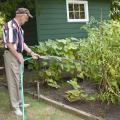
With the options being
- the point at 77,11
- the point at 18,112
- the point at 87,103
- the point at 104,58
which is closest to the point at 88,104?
the point at 87,103

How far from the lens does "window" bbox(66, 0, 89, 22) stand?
1388 cm

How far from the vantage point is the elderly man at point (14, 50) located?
6246mm

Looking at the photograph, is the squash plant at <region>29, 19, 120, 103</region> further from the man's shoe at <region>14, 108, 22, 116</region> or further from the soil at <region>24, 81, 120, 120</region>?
the man's shoe at <region>14, 108, 22, 116</region>

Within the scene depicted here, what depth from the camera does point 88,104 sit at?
7.04m

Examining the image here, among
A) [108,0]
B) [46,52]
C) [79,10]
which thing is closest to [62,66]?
[46,52]

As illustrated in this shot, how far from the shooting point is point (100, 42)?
6902 millimetres

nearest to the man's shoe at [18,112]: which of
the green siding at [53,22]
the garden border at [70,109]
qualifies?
the garden border at [70,109]

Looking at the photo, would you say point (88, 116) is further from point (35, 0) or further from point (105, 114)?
point (35, 0)

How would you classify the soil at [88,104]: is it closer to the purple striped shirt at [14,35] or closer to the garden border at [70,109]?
the garden border at [70,109]

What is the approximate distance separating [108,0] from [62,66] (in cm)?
804

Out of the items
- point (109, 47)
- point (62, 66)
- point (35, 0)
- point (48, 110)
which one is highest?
point (35, 0)

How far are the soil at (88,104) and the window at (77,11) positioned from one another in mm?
5728

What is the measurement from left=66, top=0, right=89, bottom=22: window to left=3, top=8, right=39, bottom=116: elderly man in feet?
24.5

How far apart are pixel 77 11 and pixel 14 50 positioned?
8.28m
